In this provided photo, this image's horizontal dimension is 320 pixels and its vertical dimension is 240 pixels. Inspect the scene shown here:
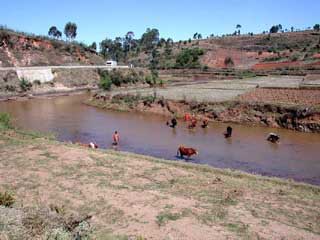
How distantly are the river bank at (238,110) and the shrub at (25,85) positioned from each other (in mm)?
17001

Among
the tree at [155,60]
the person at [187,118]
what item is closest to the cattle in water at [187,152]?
the person at [187,118]

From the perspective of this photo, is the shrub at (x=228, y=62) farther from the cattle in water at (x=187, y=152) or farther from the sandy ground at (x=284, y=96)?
the cattle in water at (x=187, y=152)

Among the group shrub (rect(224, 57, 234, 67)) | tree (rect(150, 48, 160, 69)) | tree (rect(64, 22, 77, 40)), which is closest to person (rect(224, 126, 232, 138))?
shrub (rect(224, 57, 234, 67))

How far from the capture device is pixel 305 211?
1169 centimetres

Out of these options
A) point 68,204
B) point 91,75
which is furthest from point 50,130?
point 91,75

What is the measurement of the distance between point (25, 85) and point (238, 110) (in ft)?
106

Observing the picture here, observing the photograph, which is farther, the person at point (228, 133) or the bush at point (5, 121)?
the person at point (228, 133)

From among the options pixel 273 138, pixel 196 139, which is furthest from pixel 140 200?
pixel 273 138

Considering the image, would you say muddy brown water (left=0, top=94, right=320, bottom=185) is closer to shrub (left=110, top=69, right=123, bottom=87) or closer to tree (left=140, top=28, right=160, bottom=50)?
shrub (left=110, top=69, right=123, bottom=87)

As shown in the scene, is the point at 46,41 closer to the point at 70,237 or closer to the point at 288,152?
the point at 288,152

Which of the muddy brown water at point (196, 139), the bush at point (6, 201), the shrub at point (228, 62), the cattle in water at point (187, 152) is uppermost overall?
the bush at point (6, 201)

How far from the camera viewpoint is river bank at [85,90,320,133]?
2916 centimetres

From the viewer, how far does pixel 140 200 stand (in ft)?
39.6

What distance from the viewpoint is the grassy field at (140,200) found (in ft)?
31.4
